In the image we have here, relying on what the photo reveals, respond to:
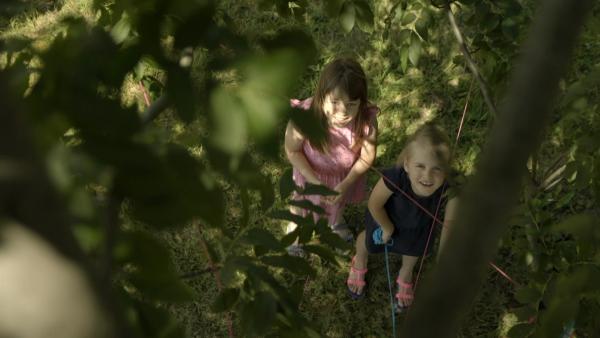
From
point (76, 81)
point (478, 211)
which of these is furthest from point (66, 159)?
point (478, 211)

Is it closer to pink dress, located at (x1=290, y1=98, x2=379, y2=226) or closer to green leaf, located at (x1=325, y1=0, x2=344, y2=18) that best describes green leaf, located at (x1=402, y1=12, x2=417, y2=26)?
green leaf, located at (x1=325, y1=0, x2=344, y2=18)

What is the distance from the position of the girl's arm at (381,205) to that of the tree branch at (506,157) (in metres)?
2.00

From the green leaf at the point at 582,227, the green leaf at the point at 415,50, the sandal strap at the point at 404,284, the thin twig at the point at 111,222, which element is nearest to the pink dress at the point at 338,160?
the sandal strap at the point at 404,284

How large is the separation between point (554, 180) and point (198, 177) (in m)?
1.34

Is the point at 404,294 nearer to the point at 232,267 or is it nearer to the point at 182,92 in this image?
the point at 232,267

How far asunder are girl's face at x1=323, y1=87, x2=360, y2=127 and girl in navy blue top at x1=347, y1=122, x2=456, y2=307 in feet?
0.76

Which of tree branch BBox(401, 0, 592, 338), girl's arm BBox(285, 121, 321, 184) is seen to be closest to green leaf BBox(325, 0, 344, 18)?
tree branch BBox(401, 0, 592, 338)

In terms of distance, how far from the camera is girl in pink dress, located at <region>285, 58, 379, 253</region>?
2320 mm

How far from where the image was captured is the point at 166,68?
65 centimetres

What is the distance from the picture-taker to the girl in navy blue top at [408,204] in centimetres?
220

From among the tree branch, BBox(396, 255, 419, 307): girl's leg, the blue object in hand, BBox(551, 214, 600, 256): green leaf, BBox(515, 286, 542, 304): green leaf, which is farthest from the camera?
BBox(396, 255, 419, 307): girl's leg

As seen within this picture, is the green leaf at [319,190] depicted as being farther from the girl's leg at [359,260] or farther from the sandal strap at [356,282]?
the sandal strap at [356,282]

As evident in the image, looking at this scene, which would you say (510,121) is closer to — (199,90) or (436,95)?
(199,90)

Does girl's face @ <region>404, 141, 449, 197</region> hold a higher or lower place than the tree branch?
lower
